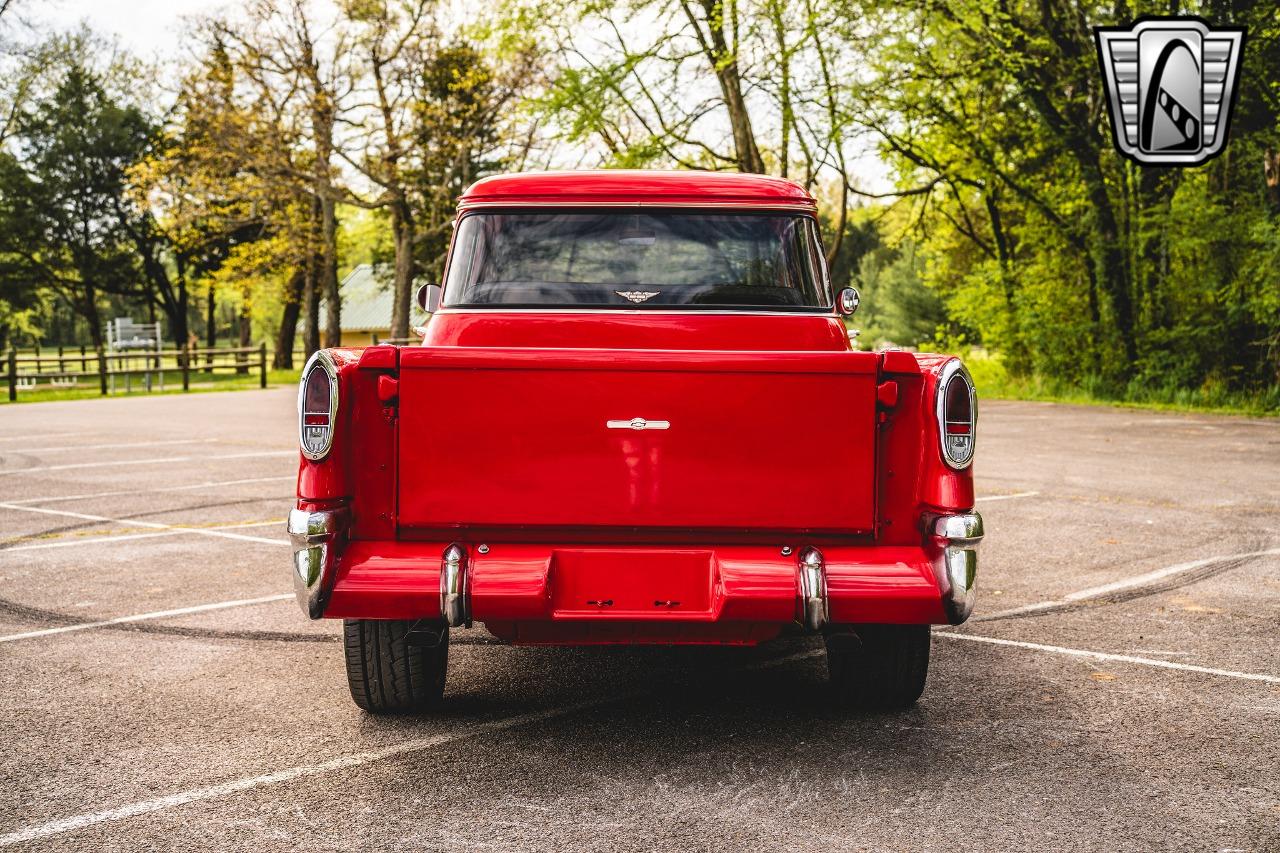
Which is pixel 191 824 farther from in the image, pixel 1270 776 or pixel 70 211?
pixel 70 211

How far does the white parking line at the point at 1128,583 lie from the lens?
643cm

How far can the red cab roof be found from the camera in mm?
5602

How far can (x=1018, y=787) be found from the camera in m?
3.82

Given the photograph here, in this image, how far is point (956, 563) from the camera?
13.2 feet

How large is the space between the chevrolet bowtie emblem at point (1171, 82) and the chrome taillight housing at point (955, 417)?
57.8 ft

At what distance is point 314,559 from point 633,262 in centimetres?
218

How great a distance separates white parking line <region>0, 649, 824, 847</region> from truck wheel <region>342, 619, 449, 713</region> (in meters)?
0.24

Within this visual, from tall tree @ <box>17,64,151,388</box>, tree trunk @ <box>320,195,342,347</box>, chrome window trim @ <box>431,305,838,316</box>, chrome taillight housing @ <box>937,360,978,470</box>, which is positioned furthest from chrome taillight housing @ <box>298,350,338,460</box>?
tall tree @ <box>17,64,151,388</box>

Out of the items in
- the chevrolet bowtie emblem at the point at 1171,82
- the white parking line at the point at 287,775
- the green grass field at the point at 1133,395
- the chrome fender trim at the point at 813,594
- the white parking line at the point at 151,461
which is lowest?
the white parking line at the point at 151,461

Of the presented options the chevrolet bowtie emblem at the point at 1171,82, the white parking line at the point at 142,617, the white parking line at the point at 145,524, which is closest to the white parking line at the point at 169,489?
the white parking line at the point at 145,524

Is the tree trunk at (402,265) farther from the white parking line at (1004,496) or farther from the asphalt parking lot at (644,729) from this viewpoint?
the asphalt parking lot at (644,729)

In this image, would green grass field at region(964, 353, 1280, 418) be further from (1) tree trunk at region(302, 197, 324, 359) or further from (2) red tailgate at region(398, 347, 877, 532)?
(1) tree trunk at region(302, 197, 324, 359)

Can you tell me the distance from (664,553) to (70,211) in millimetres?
58184

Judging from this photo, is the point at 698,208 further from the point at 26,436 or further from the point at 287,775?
the point at 26,436
